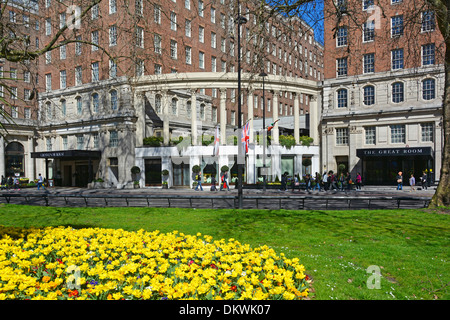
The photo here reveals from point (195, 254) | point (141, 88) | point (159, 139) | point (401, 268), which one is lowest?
point (401, 268)

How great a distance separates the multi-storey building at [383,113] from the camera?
35469mm

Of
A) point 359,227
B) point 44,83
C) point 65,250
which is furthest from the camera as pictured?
point 44,83

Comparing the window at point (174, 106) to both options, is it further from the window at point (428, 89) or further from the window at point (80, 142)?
the window at point (428, 89)

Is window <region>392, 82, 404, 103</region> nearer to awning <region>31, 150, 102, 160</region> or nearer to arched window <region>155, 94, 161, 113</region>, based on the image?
arched window <region>155, 94, 161, 113</region>

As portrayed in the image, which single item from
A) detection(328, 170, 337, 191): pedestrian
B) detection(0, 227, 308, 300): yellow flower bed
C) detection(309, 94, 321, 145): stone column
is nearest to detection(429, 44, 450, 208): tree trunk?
detection(0, 227, 308, 300): yellow flower bed

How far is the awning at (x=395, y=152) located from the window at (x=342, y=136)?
3.14 meters

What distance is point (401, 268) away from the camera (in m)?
6.50

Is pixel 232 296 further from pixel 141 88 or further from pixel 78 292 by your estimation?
pixel 141 88

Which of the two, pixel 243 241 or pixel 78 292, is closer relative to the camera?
pixel 78 292

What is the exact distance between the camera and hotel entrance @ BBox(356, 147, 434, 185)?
35.6 meters

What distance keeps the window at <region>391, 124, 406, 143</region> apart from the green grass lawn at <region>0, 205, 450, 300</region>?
27.8 metres
